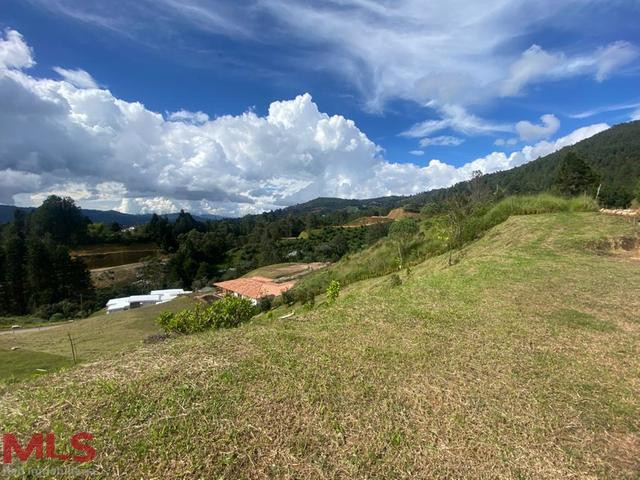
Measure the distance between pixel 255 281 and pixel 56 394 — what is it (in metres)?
42.2

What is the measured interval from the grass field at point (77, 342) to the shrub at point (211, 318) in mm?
1839

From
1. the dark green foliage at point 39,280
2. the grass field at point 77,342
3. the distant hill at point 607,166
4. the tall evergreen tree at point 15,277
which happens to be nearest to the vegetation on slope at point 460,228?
the grass field at point 77,342

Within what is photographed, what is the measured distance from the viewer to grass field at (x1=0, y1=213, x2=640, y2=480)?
2.99 metres

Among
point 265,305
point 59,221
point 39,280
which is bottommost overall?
point 39,280

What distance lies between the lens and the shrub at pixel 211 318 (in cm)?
1328

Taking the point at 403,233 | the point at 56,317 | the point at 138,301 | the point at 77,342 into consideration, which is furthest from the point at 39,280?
the point at 403,233

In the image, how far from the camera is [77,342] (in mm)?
25500

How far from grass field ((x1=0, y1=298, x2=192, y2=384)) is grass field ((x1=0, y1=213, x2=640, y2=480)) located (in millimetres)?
10381

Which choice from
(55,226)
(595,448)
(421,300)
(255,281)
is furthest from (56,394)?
(55,226)

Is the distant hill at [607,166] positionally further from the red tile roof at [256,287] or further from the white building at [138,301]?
the white building at [138,301]

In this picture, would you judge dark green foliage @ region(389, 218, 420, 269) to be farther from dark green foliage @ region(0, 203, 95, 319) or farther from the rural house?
dark green foliage @ region(0, 203, 95, 319)

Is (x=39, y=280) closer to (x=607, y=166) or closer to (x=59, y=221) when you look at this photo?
(x=59, y=221)

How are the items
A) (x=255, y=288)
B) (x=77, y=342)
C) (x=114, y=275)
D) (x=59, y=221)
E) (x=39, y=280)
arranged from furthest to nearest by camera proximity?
(x=59, y=221), (x=114, y=275), (x=39, y=280), (x=255, y=288), (x=77, y=342)

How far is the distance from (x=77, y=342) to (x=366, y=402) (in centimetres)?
2868
